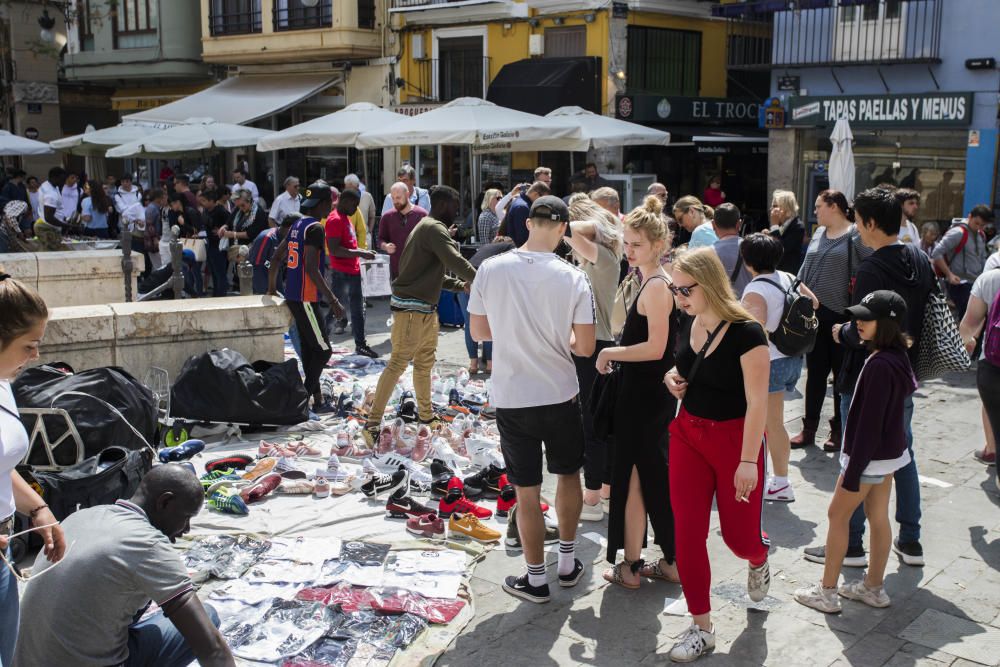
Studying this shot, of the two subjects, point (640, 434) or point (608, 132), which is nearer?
point (640, 434)

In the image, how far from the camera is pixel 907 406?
5.17 m

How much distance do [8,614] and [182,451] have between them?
3724 mm

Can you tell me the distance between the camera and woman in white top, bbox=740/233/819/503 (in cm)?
599

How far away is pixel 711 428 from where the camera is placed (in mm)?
4434

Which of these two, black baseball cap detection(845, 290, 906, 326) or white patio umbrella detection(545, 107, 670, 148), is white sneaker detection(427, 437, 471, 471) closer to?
black baseball cap detection(845, 290, 906, 326)

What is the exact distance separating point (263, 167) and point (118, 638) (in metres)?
23.9

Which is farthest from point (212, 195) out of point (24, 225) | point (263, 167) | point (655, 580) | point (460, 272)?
→ point (263, 167)

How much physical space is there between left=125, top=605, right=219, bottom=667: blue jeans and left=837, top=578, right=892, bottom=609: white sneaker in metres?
3.06

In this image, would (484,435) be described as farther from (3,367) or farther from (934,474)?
(3,367)

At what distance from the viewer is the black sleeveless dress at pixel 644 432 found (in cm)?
509

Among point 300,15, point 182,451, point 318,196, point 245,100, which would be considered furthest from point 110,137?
point 182,451

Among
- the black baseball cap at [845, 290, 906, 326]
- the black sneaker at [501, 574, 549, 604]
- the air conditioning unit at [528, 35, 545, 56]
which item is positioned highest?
the air conditioning unit at [528, 35, 545, 56]

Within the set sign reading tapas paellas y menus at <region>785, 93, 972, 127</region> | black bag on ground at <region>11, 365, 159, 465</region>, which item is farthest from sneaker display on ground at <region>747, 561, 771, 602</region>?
sign reading tapas paellas y menus at <region>785, 93, 972, 127</region>

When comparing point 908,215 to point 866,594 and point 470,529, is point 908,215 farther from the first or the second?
point 470,529
